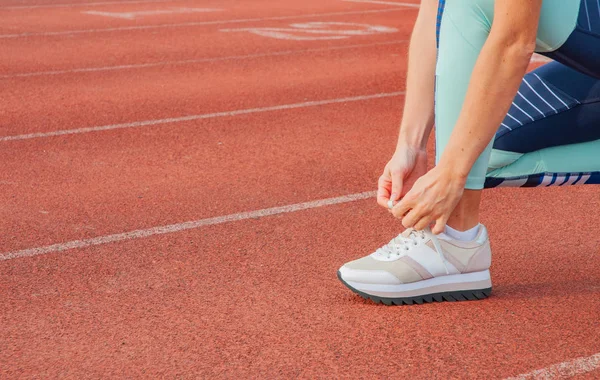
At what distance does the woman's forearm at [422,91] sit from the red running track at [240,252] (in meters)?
0.57

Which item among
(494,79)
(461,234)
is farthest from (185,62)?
(494,79)

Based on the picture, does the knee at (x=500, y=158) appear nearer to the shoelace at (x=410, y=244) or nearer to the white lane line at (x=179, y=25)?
the shoelace at (x=410, y=244)

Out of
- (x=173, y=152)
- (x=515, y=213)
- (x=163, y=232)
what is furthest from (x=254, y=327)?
(x=173, y=152)

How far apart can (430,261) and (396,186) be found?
0.28 meters

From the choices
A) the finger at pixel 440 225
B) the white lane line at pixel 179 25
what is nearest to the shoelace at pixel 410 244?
the finger at pixel 440 225

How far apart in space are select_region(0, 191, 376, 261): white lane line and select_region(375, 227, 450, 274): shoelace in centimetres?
→ 128

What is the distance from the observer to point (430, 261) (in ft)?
9.42

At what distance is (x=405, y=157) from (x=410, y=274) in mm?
379

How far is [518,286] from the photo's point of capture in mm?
3145

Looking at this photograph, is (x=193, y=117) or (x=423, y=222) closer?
(x=423, y=222)

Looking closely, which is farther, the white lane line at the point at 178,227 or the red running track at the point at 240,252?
the white lane line at the point at 178,227

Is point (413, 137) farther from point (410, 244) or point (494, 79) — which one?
point (494, 79)

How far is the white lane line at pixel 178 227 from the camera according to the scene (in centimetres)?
372

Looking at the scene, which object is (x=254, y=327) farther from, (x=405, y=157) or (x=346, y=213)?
(x=346, y=213)
